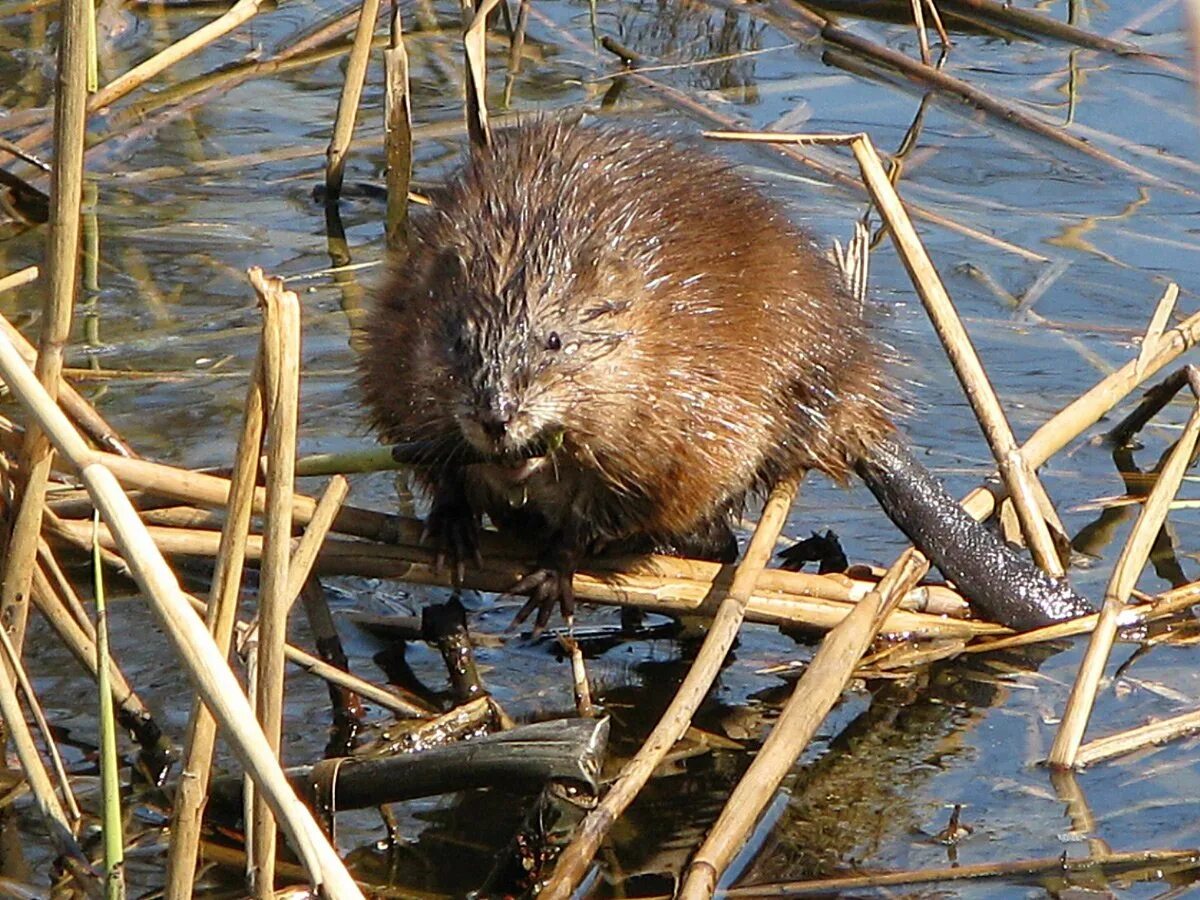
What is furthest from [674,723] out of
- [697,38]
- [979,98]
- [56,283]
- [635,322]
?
[697,38]

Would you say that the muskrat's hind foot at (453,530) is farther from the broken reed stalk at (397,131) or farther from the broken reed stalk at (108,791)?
the broken reed stalk at (397,131)

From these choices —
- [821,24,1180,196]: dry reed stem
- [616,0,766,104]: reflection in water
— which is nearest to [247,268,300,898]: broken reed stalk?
[821,24,1180,196]: dry reed stem

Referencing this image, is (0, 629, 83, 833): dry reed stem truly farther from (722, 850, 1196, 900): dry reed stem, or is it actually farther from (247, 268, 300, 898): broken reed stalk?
(722, 850, 1196, 900): dry reed stem

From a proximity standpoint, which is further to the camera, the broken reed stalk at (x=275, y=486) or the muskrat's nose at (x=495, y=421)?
the muskrat's nose at (x=495, y=421)

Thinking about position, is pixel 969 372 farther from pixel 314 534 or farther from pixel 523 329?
pixel 314 534

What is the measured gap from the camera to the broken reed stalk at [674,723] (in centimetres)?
321

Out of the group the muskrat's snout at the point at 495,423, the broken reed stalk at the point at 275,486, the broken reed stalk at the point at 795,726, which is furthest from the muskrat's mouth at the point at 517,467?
the broken reed stalk at the point at 275,486

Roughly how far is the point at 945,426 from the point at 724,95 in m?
2.32

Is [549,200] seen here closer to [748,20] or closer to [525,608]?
[525,608]

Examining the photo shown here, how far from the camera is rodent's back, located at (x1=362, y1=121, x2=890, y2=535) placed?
153 inches

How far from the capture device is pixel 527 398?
145 inches

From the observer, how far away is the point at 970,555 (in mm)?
4402

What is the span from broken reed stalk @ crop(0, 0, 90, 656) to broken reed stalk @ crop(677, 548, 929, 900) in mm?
1173

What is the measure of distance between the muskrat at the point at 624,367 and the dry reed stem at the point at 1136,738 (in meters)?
0.55
